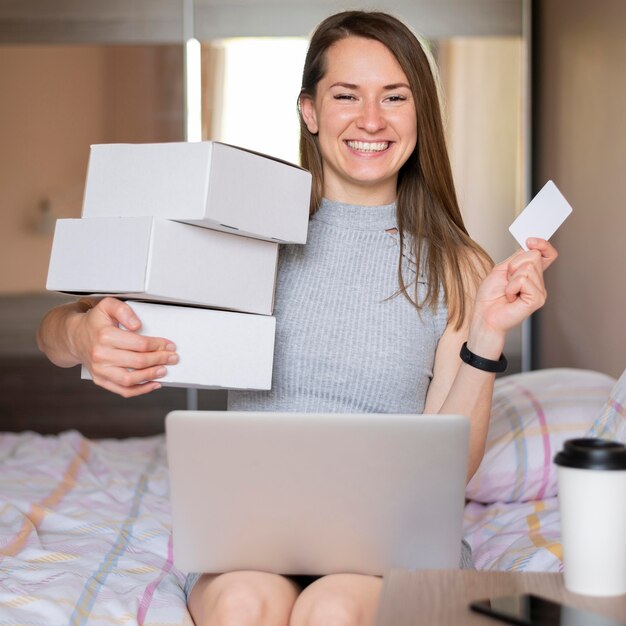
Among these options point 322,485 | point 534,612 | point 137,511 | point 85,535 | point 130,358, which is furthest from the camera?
point 137,511

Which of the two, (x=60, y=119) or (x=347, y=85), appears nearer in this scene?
(x=347, y=85)

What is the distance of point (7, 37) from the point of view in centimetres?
363

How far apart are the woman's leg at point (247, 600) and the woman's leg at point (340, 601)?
3 centimetres

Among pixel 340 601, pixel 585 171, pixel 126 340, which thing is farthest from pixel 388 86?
pixel 585 171

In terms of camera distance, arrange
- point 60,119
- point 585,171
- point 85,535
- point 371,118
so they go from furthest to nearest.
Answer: point 60,119 < point 585,171 < point 85,535 < point 371,118

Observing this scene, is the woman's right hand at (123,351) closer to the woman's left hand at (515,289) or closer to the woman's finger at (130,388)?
the woman's finger at (130,388)

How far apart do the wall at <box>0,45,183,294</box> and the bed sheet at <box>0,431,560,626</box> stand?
4.71 ft

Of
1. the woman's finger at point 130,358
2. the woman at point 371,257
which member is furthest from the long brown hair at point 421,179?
the woman's finger at point 130,358

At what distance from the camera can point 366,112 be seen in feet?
5.24

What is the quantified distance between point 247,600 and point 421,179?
→ 2.82ft

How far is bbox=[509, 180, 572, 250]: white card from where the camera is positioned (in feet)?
3.77

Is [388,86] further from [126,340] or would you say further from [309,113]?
[126,340]

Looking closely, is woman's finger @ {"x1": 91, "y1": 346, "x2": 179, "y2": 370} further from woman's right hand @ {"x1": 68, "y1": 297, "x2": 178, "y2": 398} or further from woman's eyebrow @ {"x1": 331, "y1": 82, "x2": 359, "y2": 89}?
woman's eyebrow @ {"x1": 331, "y1": 82, "x2": 359, "y2": 89}

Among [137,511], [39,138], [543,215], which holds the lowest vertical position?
[137,511]
